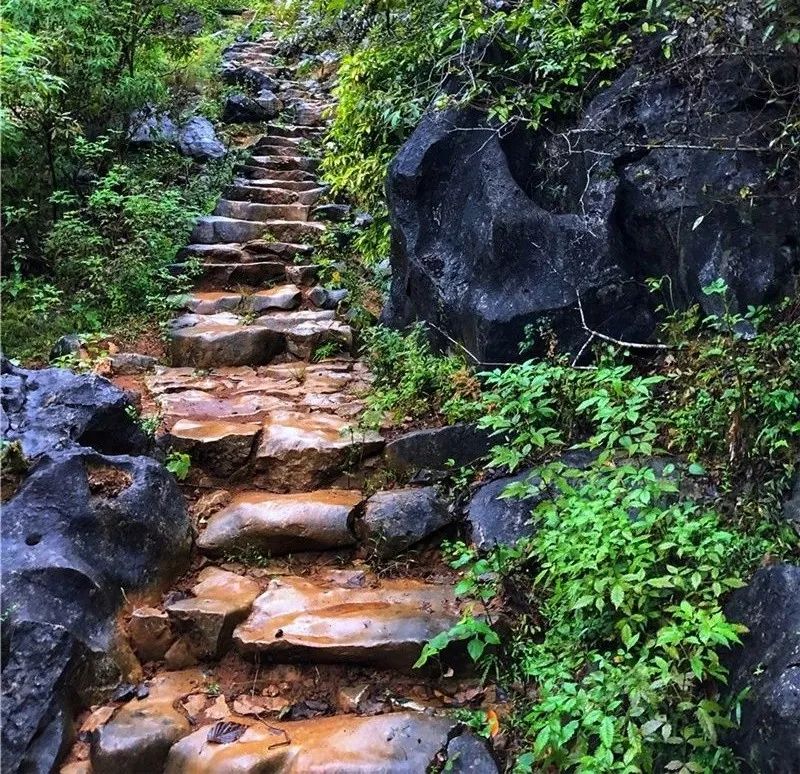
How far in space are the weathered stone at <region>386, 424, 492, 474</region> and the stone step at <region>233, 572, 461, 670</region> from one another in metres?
0.91

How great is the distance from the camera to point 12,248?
643 cm

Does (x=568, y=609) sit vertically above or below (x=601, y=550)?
below

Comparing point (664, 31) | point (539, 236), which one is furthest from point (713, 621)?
point (664, 31)

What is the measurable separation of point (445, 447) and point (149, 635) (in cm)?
203

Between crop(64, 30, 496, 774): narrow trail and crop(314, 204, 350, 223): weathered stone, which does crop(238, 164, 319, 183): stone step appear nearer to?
crop(314, 204, 350, 223): weathered stone

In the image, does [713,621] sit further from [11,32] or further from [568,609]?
[11,32]

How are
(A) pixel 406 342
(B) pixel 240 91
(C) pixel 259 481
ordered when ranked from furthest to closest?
(B) pixel 240 91, (A) pixel 406 342, (C) pixel 259 481

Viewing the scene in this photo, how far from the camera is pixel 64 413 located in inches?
151

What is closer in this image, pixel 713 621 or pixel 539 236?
pixel 713 621

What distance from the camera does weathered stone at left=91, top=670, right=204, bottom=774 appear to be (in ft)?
8.52

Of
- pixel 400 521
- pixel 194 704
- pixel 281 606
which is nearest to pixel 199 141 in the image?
pixel 400 521

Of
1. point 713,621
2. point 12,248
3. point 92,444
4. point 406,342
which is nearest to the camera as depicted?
point 713,621

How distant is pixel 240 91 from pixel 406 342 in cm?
829

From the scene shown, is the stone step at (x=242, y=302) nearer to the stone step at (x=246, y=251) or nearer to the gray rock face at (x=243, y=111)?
the stone step at (x=246, y=251)
